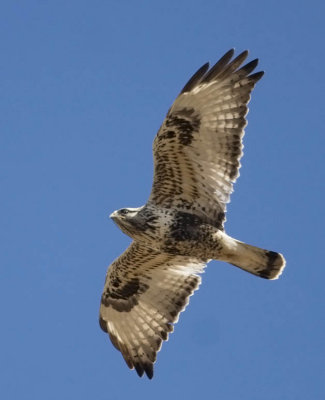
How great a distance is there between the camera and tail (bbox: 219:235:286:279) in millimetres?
10992

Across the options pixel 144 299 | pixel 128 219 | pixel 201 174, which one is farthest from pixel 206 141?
pixel 144 299

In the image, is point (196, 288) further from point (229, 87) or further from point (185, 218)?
point (229, 87)

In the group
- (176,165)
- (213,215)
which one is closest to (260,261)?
(213,215)

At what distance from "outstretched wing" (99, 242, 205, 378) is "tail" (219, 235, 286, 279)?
2.86ft

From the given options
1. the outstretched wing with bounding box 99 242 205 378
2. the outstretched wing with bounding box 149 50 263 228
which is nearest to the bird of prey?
the outstretched wing with bounding box 149 50 263 228

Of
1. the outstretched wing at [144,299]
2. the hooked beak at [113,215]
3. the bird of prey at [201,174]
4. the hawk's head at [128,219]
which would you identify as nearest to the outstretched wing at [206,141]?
the bird of prey at [201,174]

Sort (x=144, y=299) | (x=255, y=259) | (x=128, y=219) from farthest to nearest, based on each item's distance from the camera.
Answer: (x=144, y=299), (x=255, y=259), (x=128, y=219)

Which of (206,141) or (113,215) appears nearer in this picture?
(113,215)

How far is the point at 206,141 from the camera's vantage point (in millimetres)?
11133

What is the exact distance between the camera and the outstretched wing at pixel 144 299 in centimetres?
1196

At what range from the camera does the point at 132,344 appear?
12.1 m

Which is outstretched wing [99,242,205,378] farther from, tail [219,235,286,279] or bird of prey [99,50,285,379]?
tail [219,235,286,279]

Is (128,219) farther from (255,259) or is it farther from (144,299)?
(144,299)

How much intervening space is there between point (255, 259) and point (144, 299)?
1884 mm
